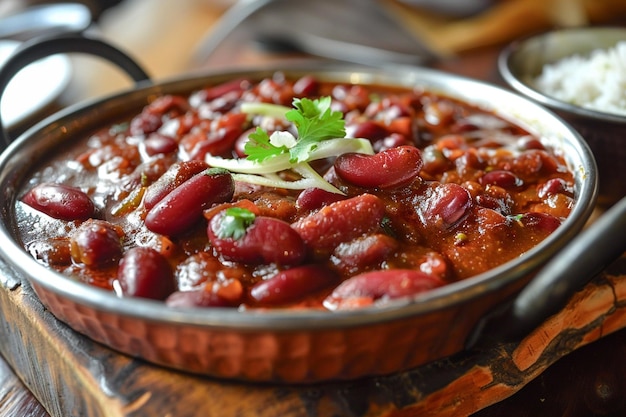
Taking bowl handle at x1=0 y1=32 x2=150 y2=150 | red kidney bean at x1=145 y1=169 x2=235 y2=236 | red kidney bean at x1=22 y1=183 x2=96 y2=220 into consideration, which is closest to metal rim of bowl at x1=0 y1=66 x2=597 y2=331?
red kidney bean at x1=22 y1=183 x2=96 y2=220

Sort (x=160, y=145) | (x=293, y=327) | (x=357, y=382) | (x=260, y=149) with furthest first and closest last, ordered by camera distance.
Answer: (x=160, y=145) < (x=260, y=149) < (x=357, y=382) < (x=293, y=327)

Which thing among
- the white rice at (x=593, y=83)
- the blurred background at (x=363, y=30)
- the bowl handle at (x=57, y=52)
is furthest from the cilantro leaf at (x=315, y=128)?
the blurred background at (x=363, y=30)

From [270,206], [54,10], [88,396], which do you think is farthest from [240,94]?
[54,10]

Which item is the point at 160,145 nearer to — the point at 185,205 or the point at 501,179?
the point at 185,205

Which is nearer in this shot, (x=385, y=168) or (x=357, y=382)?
(x=357, y=382)

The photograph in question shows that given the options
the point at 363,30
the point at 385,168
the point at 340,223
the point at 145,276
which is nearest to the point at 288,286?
the point at 340,223

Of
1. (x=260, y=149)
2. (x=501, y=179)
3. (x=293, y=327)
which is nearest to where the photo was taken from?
(x=293, y=327)

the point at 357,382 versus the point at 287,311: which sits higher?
the point at 287,311
